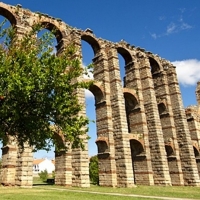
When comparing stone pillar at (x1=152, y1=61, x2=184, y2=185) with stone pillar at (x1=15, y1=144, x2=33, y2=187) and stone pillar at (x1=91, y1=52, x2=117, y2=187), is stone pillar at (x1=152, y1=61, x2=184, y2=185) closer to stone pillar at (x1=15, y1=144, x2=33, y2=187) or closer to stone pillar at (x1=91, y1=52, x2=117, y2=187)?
stone pillar at (x1=91, y1=52, x2=117, y2=187)

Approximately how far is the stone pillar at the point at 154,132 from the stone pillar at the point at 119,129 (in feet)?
16.8

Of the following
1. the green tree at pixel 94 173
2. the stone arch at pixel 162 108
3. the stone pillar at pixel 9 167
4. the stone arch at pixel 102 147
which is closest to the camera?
the stone pillar at pixel 9 167

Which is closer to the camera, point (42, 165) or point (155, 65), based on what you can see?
point (155, 65)

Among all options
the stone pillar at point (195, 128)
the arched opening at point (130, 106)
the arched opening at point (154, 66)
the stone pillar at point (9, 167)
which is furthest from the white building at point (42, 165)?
the stone pillar at point (9, 167)

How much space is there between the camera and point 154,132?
30156 millimetres

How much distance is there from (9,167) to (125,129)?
490 inches

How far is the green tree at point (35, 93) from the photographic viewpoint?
11672mm

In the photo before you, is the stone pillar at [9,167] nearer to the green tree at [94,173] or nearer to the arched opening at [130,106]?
the arched opening at [130,106]

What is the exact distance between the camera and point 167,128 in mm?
33219

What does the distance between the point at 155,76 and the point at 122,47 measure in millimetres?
7750

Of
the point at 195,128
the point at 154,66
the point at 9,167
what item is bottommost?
the point at 9,167

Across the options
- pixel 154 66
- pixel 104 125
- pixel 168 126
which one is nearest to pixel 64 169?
pixel 104 125

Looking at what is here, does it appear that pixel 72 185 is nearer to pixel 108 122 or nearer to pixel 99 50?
pixel 108 122

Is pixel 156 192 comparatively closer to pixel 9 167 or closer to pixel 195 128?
pixel 9 167
